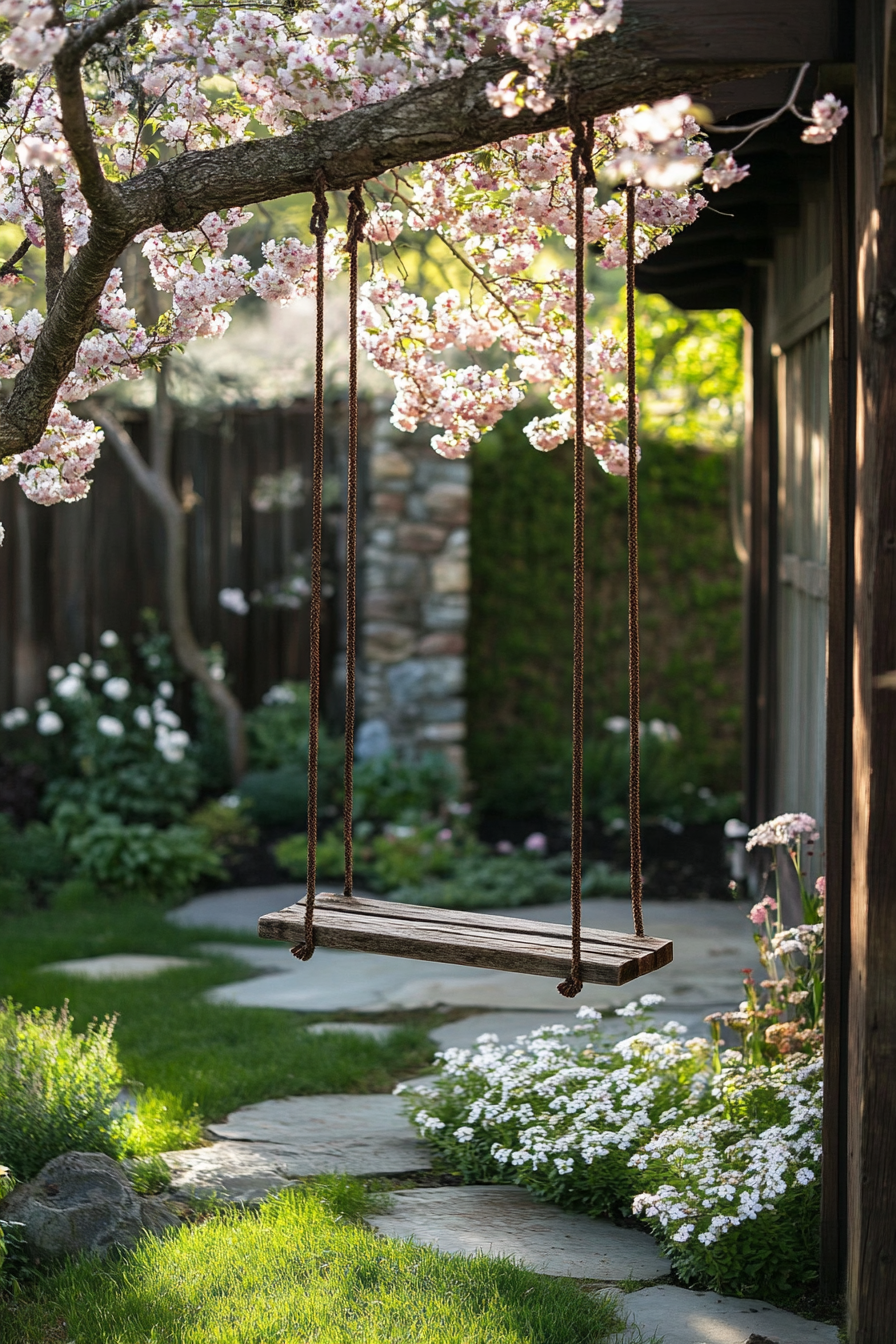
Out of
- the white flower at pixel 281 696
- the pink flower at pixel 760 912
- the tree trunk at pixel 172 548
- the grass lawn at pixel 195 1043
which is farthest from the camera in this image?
the white flower at pixel 281 696

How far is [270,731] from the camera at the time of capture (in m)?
7.70

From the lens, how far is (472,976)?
519 cm

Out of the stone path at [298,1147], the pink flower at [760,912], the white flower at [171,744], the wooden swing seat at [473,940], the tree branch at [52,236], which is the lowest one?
the stone path at [298,1147]

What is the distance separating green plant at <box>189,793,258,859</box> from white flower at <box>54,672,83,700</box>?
2.93 feet

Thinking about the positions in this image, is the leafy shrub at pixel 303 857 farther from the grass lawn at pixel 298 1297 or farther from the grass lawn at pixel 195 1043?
the grass lawn at pixel 298 1297

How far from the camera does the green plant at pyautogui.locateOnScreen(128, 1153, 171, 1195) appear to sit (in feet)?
10.2

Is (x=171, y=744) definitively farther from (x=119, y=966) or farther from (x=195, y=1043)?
(x=195, y=1043)

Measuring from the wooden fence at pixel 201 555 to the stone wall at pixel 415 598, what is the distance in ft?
1.60

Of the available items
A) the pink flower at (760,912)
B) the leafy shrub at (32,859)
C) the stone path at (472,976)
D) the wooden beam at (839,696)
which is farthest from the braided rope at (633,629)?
the leafy shrub at (32,859)

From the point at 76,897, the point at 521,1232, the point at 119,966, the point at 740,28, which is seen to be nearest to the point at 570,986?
the point at 521,1232

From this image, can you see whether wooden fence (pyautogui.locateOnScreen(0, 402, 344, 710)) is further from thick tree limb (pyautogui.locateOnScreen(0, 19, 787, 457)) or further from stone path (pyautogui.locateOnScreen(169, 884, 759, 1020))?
thick tree limb (pyautogui.locateOnScreen(0, 19, 787, 457))

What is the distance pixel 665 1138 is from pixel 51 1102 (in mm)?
1387

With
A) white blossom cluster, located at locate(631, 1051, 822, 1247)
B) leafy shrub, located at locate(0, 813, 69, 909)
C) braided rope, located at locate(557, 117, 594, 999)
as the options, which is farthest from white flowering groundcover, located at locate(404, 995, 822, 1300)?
leafy shrub, located at locate(0, 813, 69, 909)

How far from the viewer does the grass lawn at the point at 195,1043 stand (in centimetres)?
370
